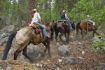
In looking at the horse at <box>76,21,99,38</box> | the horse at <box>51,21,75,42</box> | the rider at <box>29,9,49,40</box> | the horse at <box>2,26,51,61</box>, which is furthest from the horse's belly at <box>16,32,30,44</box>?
the horse at <box>76,21,99,38</box>

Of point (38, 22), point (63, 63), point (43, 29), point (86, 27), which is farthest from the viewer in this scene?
point (86, 27)

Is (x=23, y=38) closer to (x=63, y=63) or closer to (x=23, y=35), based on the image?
(x=23, y=35)

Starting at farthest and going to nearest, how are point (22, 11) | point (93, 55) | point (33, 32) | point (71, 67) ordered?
point (22, 11), point (93, 55), point (33, 32), point (71, 67)

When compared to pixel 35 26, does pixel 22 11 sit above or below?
below

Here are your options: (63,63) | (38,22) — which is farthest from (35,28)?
(63,63)

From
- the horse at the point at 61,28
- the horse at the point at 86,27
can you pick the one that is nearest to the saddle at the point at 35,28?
the horse at the point at 61,28

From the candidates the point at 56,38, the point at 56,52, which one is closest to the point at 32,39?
the point at 56,52

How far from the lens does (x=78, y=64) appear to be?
612 inches

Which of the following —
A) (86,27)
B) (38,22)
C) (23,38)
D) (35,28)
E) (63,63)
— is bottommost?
(86,27)

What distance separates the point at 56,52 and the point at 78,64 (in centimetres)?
269

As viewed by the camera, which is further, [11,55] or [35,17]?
[11,55]

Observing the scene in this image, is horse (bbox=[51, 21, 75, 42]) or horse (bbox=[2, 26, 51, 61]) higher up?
horse (bbox=[2, 26, 51, 61])

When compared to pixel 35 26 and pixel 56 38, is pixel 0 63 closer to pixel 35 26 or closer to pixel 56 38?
pixel 35 26

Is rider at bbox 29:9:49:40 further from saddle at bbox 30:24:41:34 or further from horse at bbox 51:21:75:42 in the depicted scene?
horse at bbox 51:21:75:42
